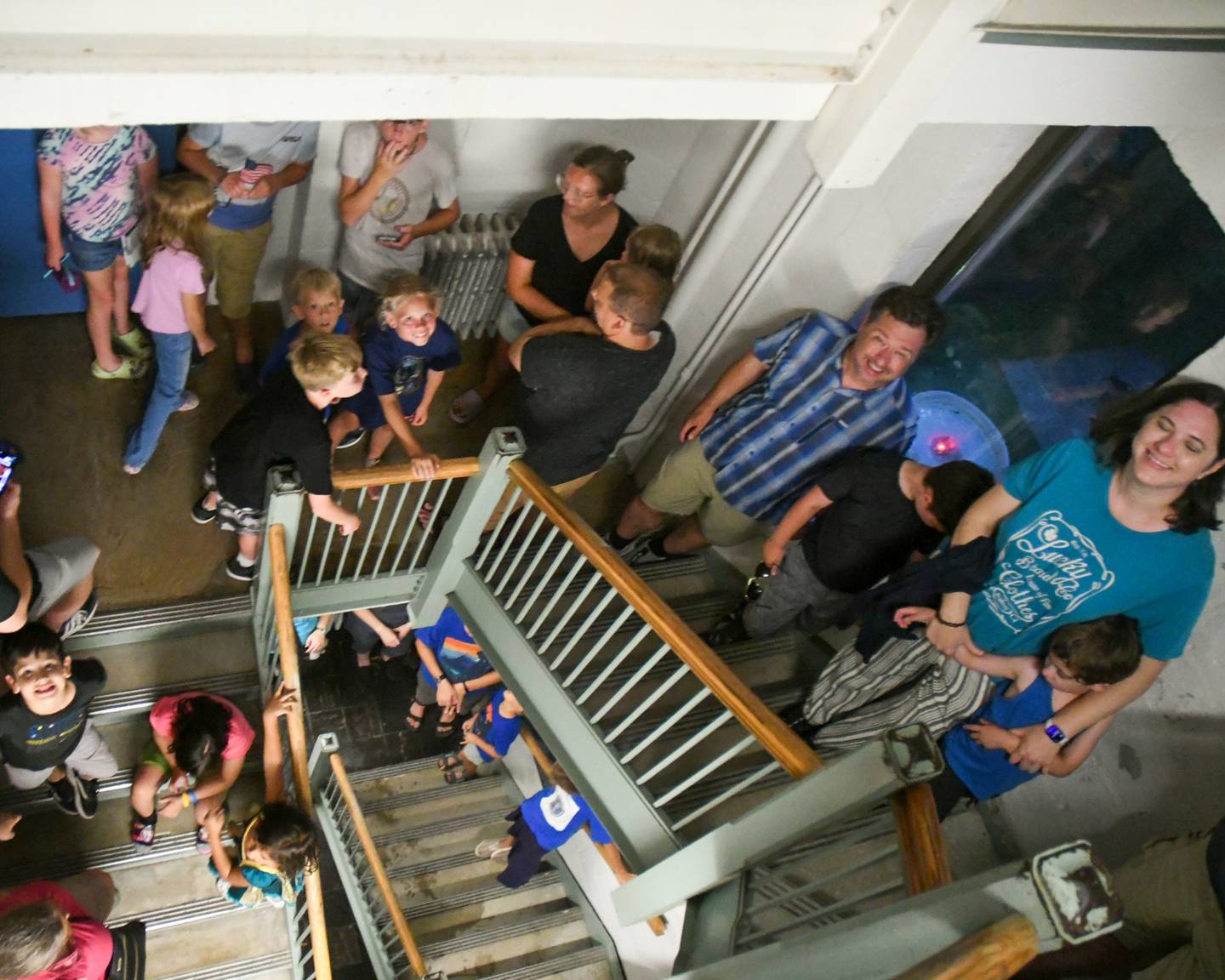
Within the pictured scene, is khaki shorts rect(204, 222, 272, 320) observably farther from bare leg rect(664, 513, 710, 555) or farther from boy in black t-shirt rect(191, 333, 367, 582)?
bare leg rect(664, 513, 710, 555)

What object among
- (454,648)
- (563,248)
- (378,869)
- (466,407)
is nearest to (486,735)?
→ (454,648)

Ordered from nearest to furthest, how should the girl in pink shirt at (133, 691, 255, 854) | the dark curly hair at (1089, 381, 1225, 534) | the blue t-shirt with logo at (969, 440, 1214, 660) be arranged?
the dark curly hair at (1089, 381, 1225, 534), the blue t-shirt with logo at (969, 440, 1214, 660), the girl in pink shirt at (133, 691, 255, 854)

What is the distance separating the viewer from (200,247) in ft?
10.9

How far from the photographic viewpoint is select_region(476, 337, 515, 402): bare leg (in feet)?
14.8

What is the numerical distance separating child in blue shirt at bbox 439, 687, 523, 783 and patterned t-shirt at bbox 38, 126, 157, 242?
7.56ft

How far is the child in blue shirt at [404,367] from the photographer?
329 centimetres

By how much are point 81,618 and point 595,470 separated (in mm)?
1938

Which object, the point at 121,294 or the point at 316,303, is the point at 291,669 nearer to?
the point at 316,303

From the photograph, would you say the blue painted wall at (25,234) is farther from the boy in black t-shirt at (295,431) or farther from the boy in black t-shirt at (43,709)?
the boy in black t-shirt at (43,709)

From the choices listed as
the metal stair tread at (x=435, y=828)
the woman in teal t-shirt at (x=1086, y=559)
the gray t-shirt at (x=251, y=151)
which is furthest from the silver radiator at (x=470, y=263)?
the metal stair tread at (x=435, y=828)

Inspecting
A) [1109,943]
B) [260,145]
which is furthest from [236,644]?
[1109,943]

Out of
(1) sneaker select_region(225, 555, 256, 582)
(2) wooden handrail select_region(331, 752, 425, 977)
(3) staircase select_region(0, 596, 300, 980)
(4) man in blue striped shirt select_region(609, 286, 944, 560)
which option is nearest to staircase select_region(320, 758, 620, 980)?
(2) wooden handrail select_region(331, 752, 425, 977)

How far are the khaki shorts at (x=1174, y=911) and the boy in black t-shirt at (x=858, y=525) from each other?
1.14m

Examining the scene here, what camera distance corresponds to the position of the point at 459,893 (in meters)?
5.25
